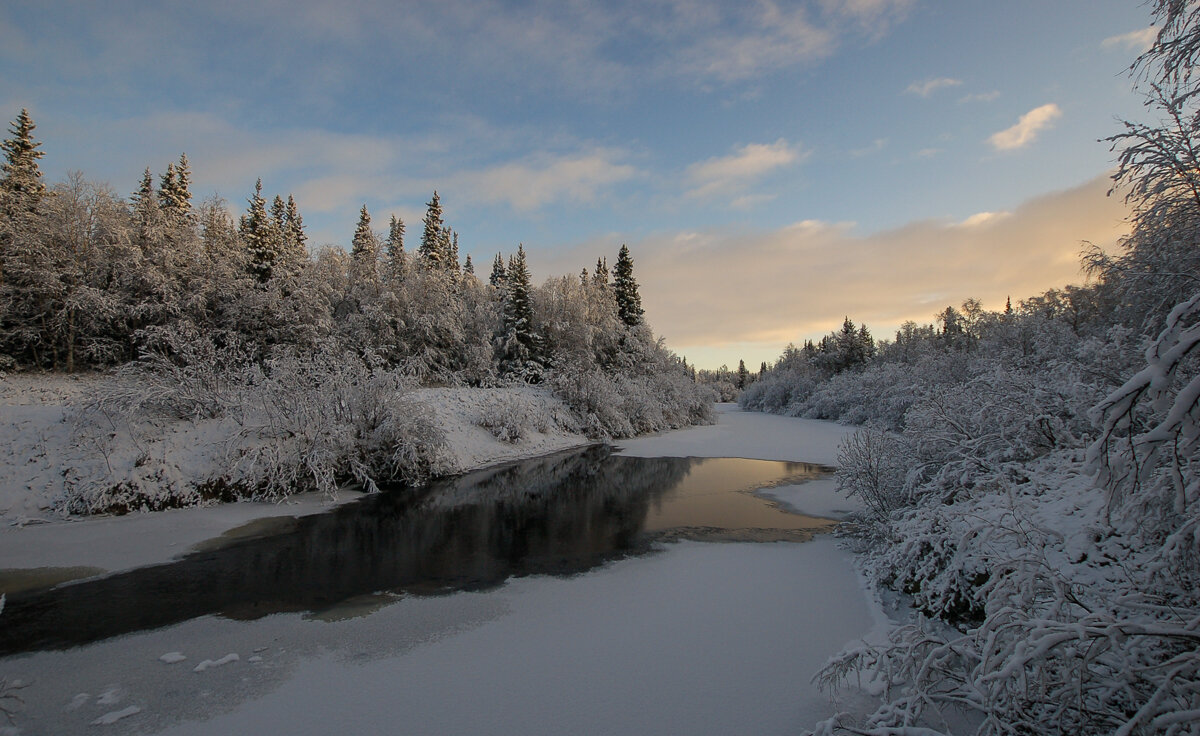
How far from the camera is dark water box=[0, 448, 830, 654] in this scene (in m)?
6.13

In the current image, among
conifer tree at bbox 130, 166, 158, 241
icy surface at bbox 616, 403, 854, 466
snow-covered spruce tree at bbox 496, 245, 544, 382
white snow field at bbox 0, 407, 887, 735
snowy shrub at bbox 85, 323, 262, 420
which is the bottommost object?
white snow field at bbox 0, 407, 887, 735

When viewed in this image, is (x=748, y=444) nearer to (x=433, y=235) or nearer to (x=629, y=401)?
(x=629, y=401)

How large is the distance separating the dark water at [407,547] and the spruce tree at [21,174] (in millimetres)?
21845

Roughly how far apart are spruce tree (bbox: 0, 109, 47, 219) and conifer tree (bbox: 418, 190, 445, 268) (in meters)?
17.5

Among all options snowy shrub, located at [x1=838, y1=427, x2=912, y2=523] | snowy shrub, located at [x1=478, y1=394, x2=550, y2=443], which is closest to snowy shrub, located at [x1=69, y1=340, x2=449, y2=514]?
snowy shrub, located at [x1=478, y1=394, x2=550, y2=443]

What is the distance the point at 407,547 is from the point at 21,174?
28393 mm

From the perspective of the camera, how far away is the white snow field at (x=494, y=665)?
3.90 meters

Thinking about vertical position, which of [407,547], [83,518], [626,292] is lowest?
[407,547]

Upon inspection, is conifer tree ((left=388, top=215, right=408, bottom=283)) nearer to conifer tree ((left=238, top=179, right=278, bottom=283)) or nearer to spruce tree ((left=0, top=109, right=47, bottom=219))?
conifer tree ((left=238, top=179, right=278, bottom=283))

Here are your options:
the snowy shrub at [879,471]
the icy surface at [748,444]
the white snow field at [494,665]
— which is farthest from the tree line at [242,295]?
the snowy shrub at [879,471]

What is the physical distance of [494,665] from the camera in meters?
4.73

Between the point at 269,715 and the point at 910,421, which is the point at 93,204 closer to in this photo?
the point at 269,715

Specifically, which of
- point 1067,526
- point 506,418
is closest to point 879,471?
point 1067,526

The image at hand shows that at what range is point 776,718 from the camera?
12.8 ft
